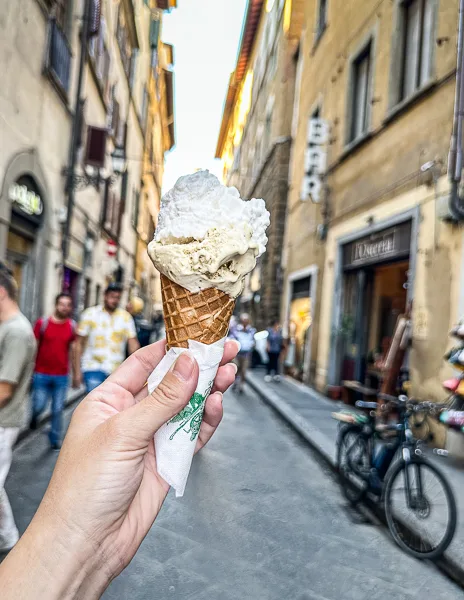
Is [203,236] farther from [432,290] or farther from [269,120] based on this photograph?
[269,120]

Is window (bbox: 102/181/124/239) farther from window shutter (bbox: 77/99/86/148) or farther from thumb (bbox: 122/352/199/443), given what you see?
thumb (bbox: 122/352/199/443)

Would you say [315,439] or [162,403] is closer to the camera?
[162,403]

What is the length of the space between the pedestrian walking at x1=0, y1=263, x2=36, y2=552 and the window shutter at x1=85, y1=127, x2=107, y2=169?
10.0m

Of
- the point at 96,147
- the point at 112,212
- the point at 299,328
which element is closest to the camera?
the point at 96,147

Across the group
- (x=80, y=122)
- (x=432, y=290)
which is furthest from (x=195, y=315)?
(x=80, y=122)

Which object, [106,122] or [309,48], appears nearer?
[106,122]

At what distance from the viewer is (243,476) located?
5902 millimetres

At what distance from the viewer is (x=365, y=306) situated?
38.3ft

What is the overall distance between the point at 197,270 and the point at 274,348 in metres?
14.0

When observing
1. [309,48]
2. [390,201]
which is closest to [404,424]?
[390,201]

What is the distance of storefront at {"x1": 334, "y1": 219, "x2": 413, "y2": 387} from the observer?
1111 centimetres

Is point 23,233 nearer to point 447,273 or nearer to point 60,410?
point 60,410

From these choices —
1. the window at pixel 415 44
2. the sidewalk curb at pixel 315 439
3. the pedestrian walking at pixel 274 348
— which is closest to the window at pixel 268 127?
the pedestrian walking at pixel 274 348

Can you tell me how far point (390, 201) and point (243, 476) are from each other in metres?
6.04
